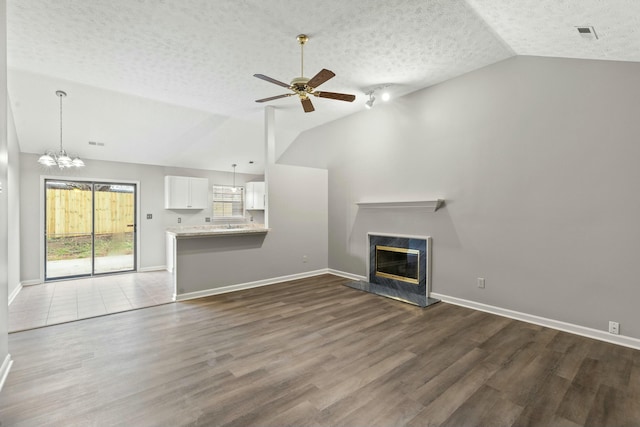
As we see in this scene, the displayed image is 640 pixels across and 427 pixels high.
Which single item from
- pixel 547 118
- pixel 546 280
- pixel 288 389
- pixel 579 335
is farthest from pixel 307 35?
pixel 579 335

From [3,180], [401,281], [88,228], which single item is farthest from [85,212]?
[401,281]

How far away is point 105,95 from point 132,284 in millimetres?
3206

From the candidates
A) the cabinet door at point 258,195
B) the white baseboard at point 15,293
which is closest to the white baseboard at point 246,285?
the white baseboard at point 15,293

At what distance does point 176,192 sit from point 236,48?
448 centimetres

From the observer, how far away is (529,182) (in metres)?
3.47

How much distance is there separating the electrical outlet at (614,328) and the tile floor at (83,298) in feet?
17.3

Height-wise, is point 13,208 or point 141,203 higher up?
point 141,203

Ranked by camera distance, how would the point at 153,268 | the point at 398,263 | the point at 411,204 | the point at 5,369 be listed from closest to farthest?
the point at 5,369, the point at 411,204, the point at 398,263, the point at 153,268

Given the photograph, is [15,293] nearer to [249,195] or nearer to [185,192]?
[185,192]

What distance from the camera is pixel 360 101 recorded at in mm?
5051

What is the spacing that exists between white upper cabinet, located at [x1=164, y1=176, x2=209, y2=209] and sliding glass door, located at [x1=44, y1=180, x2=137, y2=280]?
71 centimetres

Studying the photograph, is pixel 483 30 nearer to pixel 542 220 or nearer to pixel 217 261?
pixel 542 220

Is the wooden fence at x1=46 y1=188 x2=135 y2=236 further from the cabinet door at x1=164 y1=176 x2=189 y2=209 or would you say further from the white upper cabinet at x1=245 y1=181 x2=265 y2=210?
the white upper cabinet at x1=245 y1=181 x2=265 y2=210

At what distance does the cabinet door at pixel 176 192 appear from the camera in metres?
6.80
